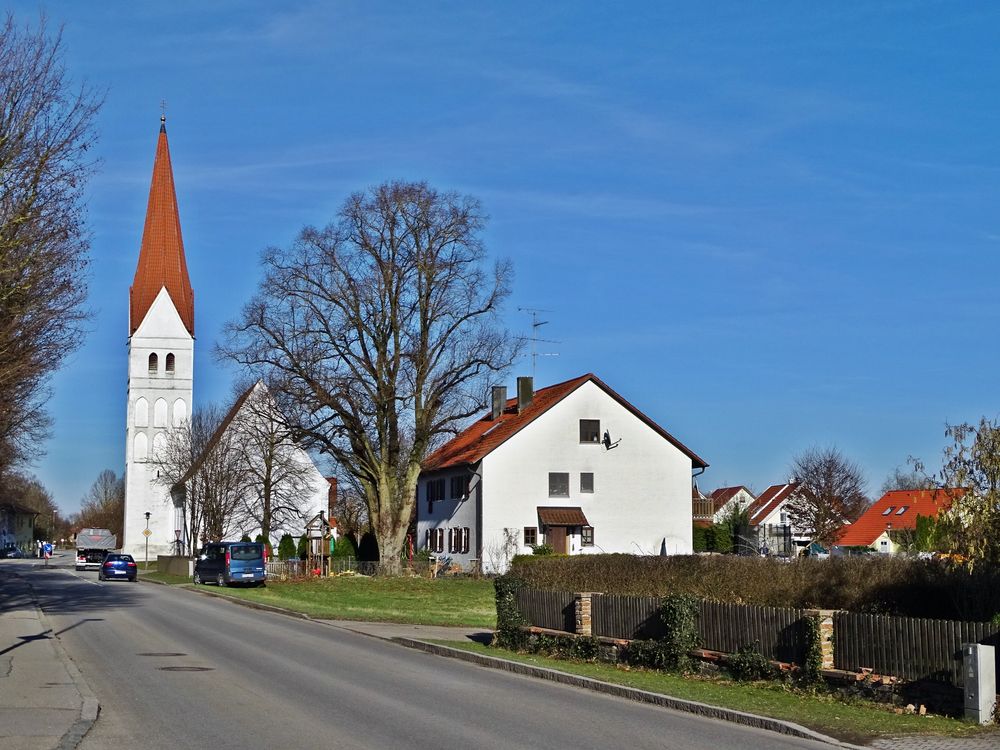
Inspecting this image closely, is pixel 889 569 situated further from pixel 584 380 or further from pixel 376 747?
pixel 584 380

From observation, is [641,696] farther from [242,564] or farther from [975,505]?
[242,564]

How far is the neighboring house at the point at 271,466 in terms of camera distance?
6781cm

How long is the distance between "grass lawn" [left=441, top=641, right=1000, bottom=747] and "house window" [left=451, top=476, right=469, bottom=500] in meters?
41.3

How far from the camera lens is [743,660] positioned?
17953mm

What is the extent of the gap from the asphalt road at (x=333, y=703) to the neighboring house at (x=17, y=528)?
460 feet

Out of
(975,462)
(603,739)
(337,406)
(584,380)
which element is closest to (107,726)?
(603,739)

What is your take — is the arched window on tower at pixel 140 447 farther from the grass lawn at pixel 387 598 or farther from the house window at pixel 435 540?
the grass lawn at pixel 387 598

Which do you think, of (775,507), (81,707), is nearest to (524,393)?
(81,707)

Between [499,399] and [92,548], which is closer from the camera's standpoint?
[499,399]

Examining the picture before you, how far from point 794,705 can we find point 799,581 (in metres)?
5.17

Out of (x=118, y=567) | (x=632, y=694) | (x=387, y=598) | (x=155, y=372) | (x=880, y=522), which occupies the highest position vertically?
(x=155, y=372)

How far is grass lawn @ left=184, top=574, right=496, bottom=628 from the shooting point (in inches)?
1356

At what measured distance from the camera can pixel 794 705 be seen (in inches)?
615

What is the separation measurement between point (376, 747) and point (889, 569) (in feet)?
33.0
